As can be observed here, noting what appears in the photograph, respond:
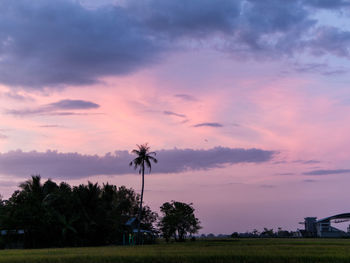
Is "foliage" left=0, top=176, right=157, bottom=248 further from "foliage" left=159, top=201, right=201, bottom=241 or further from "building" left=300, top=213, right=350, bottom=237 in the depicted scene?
"building" left=300, top=213, right=350, bottom=237

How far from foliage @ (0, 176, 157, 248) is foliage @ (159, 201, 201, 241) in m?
25.2

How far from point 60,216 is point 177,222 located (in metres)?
39.6

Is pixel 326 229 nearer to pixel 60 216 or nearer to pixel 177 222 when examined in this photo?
pixel 177 222

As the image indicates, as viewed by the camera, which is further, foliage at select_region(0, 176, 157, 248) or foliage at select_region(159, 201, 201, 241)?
foliage at select_region(159, 201, 201, 241)

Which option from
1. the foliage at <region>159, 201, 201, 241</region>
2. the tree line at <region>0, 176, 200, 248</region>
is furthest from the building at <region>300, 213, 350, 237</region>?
the tree line at <region>0, 176, 200, 248</region>

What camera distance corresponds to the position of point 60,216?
64750mm

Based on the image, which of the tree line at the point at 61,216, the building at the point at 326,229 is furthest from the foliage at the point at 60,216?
the building at the point at 326,229

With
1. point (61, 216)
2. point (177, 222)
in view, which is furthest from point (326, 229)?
point (61, 216)

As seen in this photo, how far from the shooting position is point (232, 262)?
105ft

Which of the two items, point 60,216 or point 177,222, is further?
point 177,222

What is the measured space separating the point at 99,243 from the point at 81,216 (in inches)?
225

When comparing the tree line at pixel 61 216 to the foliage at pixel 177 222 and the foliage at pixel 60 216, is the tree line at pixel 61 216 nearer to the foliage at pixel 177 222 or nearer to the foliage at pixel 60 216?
the foliage at pixel 60 216

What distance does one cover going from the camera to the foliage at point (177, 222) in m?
99.5

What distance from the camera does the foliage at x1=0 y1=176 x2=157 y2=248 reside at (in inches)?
2468
